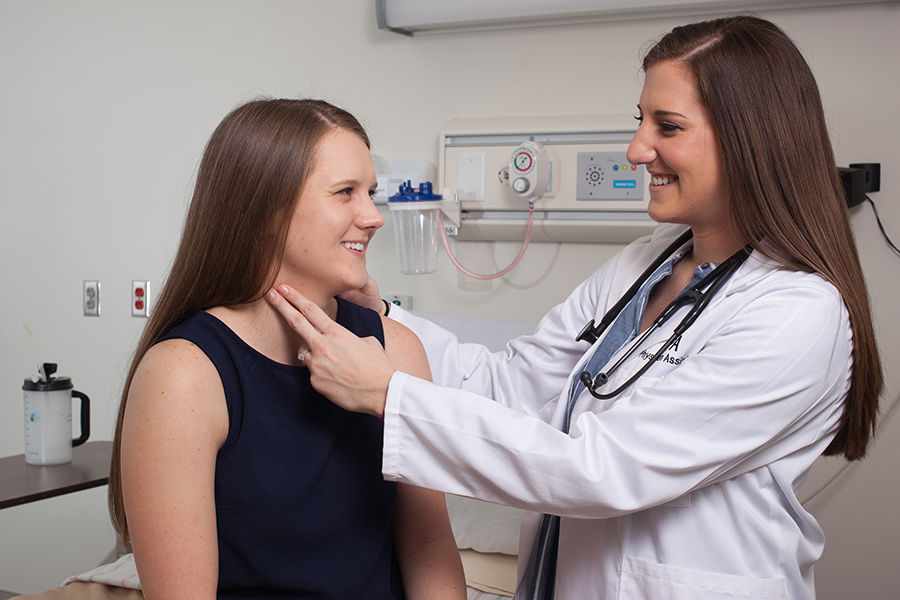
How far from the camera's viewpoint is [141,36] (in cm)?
259

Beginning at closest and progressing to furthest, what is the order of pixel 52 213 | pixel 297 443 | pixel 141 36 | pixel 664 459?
pixel 664 459 → pixel 297 443 → pixel 141 36 → pixel 52 213

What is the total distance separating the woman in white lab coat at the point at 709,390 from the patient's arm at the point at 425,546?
183mm

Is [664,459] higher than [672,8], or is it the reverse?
[672,8]

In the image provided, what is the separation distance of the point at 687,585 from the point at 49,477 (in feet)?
5.22

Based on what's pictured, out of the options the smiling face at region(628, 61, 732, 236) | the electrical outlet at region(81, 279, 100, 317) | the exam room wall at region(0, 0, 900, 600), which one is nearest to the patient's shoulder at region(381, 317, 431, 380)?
the smiling face at region(628, 61, 732, 236)

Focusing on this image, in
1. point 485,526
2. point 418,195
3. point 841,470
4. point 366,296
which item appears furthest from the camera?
point 418,195

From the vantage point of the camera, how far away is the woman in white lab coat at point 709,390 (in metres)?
1.01

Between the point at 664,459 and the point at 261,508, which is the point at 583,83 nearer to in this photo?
the point at 664,459

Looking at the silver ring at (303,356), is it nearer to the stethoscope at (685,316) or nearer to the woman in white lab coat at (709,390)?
→ the woman in white lab coat at (709,390)

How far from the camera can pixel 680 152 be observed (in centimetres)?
116

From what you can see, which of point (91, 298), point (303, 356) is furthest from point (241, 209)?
point (91, 298)

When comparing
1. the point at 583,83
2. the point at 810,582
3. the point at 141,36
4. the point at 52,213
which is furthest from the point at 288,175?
the point at 52,213

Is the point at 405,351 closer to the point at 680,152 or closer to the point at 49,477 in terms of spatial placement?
the point at 680,152

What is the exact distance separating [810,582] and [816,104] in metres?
0.76
